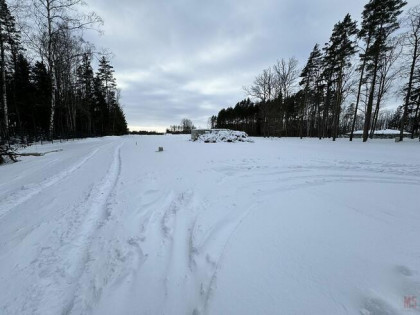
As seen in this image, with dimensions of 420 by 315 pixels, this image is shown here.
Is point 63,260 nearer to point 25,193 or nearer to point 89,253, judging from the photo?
point 89,253

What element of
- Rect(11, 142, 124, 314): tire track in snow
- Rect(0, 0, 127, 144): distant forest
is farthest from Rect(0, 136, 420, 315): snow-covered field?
Rect(0, 0, 127, 144): distant forest

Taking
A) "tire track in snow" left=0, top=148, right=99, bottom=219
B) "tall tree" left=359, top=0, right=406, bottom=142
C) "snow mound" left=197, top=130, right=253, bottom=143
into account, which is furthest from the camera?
"snow mound" left=197, top=130, right=253, bottom=143

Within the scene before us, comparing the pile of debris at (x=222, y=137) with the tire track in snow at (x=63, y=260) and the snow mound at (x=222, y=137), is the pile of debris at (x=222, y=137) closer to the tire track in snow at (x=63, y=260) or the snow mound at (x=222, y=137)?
the snow mound at (x=222, y=137)

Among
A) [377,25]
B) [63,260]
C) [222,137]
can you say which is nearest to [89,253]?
[63,260]

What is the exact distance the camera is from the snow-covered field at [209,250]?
5.65ft

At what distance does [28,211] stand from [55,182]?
1950 millimetres

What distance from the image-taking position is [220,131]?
2194 centimetres

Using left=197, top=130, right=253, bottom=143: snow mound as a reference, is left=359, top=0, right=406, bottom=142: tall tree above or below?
above

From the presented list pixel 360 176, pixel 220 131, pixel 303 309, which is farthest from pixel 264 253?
pixel 220 131

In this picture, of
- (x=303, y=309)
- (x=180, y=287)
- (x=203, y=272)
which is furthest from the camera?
(x=203, y=272)

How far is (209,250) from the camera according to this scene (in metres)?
2.39

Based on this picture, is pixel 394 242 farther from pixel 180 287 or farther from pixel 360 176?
pixel 360 176

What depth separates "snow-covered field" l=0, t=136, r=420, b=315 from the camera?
1.72 metres

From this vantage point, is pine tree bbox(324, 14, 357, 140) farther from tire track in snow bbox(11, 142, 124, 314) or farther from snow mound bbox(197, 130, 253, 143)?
tire track in snow bbox(11, 142, 124, 314)
